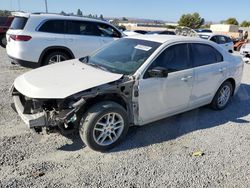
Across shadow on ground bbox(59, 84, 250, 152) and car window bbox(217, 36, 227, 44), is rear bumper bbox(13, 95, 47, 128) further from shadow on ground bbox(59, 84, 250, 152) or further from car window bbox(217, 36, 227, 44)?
car window bbox(217, 36, 227, 44)

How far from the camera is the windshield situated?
4164 millimetres

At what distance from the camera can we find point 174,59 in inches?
177

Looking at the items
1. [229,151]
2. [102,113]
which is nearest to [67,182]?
[102,113]

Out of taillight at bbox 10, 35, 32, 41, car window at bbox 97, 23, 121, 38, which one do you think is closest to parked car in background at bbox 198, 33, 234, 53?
car window at bbox 97, 23, 121, 38

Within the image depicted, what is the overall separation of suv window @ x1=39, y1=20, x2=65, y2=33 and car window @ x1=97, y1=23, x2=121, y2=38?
1292mm

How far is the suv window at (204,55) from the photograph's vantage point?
487cm

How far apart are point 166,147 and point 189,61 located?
1.56 metres

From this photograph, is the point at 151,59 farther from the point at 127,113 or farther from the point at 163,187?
the point at 163,187

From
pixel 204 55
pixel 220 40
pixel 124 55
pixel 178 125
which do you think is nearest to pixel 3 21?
pixel 220 40

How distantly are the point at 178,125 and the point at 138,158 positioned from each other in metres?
1.38

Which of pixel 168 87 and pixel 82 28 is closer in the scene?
pixel 168 87

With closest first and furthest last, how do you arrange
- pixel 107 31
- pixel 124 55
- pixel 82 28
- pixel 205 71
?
1. pixel 124 55
2. pixel 205 71
3. pixel 82 28
4. pixel 107 31

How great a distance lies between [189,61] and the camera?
15.5ft

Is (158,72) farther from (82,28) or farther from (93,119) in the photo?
(82,28)
